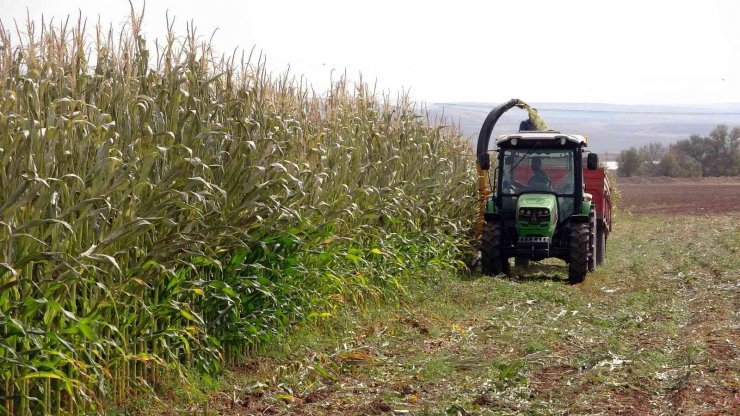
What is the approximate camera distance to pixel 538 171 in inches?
563

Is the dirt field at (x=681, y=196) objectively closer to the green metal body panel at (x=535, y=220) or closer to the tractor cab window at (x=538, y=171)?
the tractor cab window at (x=538, y=171)

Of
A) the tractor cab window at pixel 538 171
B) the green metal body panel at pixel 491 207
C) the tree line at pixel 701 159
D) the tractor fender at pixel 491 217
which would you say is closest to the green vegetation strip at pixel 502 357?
the tractor fender at pixel 491 217

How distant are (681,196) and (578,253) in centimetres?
3134

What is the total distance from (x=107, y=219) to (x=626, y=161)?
6337cm

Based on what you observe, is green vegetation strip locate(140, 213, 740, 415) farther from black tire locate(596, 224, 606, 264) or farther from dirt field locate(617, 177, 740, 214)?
dirt field locate(617, 177, 740, 214)

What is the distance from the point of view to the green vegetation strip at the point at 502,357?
640 centimetres

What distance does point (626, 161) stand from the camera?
6600cm

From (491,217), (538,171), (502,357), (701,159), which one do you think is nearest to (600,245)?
(538,171)

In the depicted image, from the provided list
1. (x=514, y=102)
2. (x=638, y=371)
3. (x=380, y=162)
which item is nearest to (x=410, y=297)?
(x=380, y=162)

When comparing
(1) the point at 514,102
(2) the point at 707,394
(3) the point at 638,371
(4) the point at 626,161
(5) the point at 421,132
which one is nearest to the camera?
(2) the point at 707,394

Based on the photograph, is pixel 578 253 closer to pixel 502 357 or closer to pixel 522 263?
pixel 522 263

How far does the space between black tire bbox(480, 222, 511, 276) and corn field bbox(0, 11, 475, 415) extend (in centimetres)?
441

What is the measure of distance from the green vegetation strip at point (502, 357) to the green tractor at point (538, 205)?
62 cm

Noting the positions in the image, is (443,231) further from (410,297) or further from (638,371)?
(638,371)
